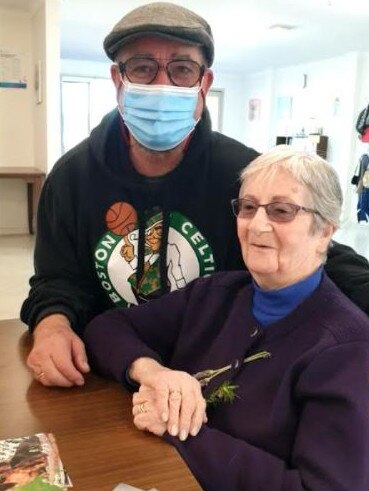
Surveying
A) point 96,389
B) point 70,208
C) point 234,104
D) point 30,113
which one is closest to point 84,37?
point 30,113

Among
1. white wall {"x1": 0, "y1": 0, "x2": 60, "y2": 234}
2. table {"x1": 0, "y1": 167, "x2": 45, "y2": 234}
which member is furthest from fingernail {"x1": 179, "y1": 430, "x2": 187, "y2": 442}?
white wall {"x1": 0, "y1": 0, "x2": 60, "y2": 234}

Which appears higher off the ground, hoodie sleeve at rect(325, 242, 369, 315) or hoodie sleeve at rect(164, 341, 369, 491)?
hoodie sleeve at rect(325, 242, 369, 315)

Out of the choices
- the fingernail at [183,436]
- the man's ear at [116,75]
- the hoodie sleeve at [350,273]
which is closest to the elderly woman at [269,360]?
the fingernail at [183,436]

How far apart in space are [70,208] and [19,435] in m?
0.68

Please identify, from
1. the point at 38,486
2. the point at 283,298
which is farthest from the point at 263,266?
the point at 38,486

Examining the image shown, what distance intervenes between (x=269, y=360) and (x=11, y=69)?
5.74 meters

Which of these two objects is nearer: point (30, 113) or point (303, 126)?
point (30, 113)

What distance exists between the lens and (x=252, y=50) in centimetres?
891

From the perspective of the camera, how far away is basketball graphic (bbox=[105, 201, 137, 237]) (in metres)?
1.41

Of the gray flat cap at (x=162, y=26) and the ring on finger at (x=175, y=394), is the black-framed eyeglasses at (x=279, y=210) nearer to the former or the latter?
the ring on finger at (x=175, y=394)

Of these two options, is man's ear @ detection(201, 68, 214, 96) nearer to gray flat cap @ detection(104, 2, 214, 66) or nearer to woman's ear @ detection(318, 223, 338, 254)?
gray flat cap @ detection(104, 2, 214, 66)

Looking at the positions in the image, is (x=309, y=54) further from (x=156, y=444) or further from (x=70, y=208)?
(x=156, y=444)

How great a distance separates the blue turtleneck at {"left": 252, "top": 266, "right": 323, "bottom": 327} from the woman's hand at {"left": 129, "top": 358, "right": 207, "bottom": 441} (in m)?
0.20

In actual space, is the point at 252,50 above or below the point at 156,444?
above
